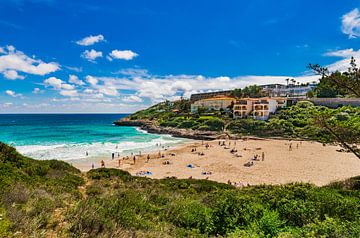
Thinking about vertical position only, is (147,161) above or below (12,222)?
below

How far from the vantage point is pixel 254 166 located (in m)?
26.7

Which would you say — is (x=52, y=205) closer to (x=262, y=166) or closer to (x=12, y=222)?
(x=12, y=222)

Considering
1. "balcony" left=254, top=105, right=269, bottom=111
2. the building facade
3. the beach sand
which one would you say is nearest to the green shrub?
the beach sand

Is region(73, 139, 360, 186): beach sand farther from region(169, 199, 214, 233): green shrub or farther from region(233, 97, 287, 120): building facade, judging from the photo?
region(233, 97, 287, 120): building facade

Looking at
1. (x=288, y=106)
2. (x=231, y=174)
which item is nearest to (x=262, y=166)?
(x=231, y=174)

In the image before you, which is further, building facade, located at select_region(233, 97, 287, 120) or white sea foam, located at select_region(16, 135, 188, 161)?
building facade, located at select_region(233, 97, 287, 120)

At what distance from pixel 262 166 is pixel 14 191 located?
83.5 ft

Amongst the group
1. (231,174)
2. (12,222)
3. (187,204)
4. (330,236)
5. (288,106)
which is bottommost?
(231,174)

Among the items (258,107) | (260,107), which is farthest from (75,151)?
(260,107)

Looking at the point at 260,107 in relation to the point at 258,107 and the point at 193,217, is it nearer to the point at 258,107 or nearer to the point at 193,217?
the point at 258,107

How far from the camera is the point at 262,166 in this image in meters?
26.5

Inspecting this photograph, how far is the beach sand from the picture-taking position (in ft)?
72.2

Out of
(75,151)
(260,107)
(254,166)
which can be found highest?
(260,107)

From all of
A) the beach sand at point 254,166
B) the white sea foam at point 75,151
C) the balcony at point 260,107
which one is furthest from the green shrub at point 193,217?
the balcony at point 260,107
